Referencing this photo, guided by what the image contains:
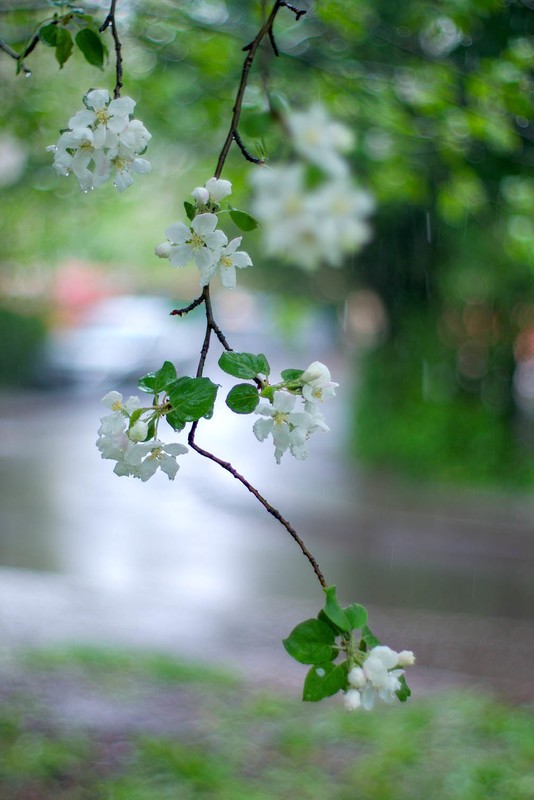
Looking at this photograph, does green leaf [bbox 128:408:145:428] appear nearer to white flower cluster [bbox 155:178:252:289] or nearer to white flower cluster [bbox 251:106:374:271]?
white flower cluster [bbox 155:178:252:289]

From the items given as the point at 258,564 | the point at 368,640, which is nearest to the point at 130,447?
the point at 368,640

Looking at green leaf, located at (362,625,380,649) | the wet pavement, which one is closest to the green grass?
the wet pavement

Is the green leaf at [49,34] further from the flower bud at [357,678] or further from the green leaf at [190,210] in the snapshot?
the flower bud at [357,678]

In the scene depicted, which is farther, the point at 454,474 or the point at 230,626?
the point at 454,474

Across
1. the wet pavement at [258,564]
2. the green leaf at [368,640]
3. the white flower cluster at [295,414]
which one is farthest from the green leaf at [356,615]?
the wet pavement at [258,564]

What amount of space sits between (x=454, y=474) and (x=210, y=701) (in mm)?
4700

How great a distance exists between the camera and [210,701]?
145 inches

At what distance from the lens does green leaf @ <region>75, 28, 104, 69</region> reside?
1.23 meters

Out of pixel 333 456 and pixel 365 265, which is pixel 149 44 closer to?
pixel 365 265

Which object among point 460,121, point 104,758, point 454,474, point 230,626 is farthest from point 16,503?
point 460,121

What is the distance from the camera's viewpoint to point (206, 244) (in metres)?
0.94

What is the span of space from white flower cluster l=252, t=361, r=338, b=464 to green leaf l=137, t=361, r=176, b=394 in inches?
4.8

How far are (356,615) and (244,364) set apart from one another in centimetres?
31

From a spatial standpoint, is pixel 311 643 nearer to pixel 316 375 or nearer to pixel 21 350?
pixel 316 375
